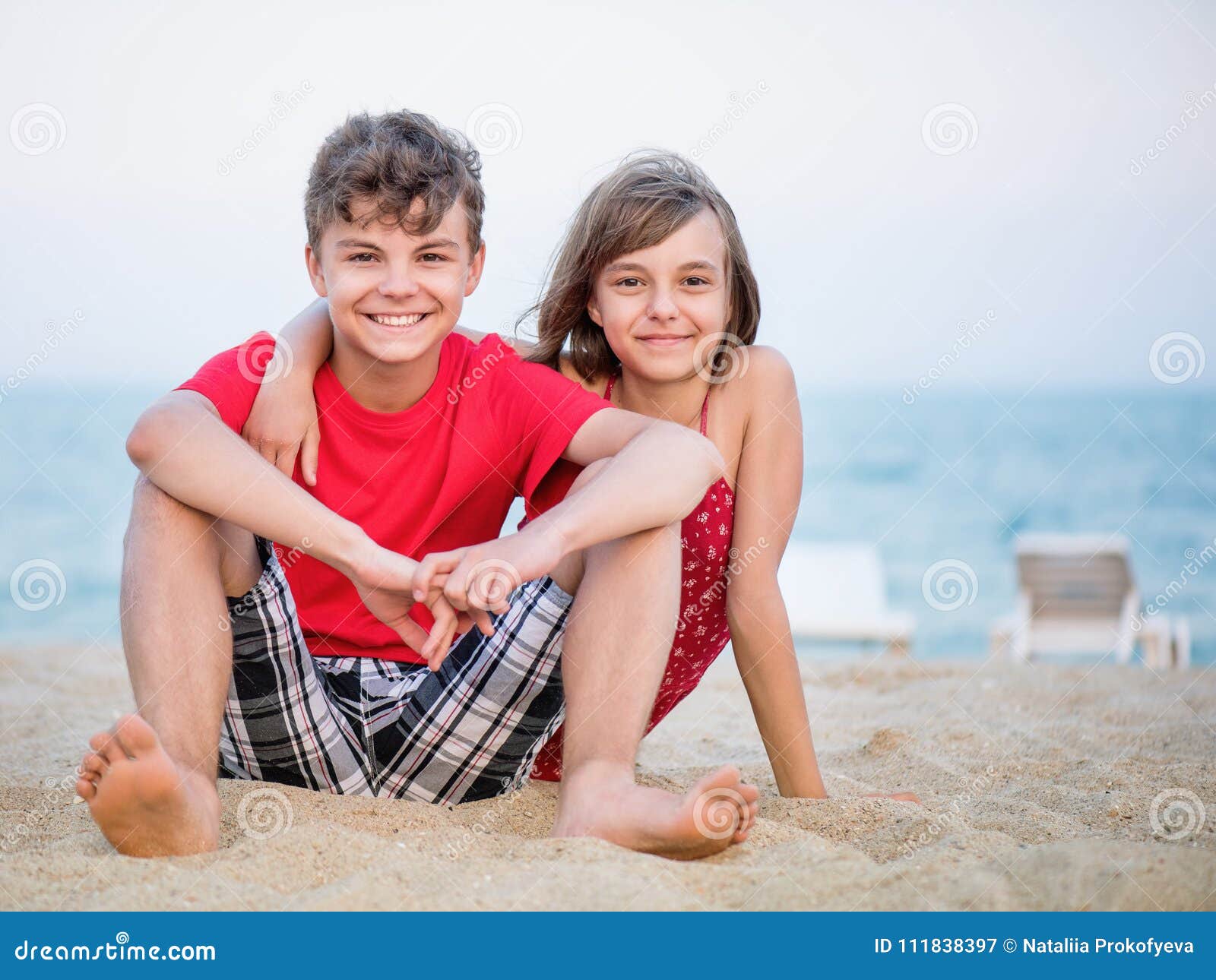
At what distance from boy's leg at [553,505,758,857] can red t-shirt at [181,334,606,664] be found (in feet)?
1.18

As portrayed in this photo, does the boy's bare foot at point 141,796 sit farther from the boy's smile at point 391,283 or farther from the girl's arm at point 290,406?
the boy's smile at point 391,283

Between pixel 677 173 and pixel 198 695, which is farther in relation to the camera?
pixel 677 173

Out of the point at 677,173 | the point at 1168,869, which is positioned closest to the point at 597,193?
the point at 677,173

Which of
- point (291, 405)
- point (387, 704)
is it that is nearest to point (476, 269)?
point (291, 405)

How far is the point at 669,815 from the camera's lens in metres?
1.72

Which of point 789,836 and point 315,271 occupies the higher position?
point 315,271

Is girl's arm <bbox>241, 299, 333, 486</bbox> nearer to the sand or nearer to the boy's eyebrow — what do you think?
the boy's eyebrow

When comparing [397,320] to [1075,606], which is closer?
[397,320]

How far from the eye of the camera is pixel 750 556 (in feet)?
8.15

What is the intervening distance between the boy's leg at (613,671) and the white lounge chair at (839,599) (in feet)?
16.6

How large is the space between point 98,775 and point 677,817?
2.85 feet

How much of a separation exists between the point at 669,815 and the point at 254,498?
861 millimetres

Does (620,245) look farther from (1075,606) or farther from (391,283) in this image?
(1075,606)
